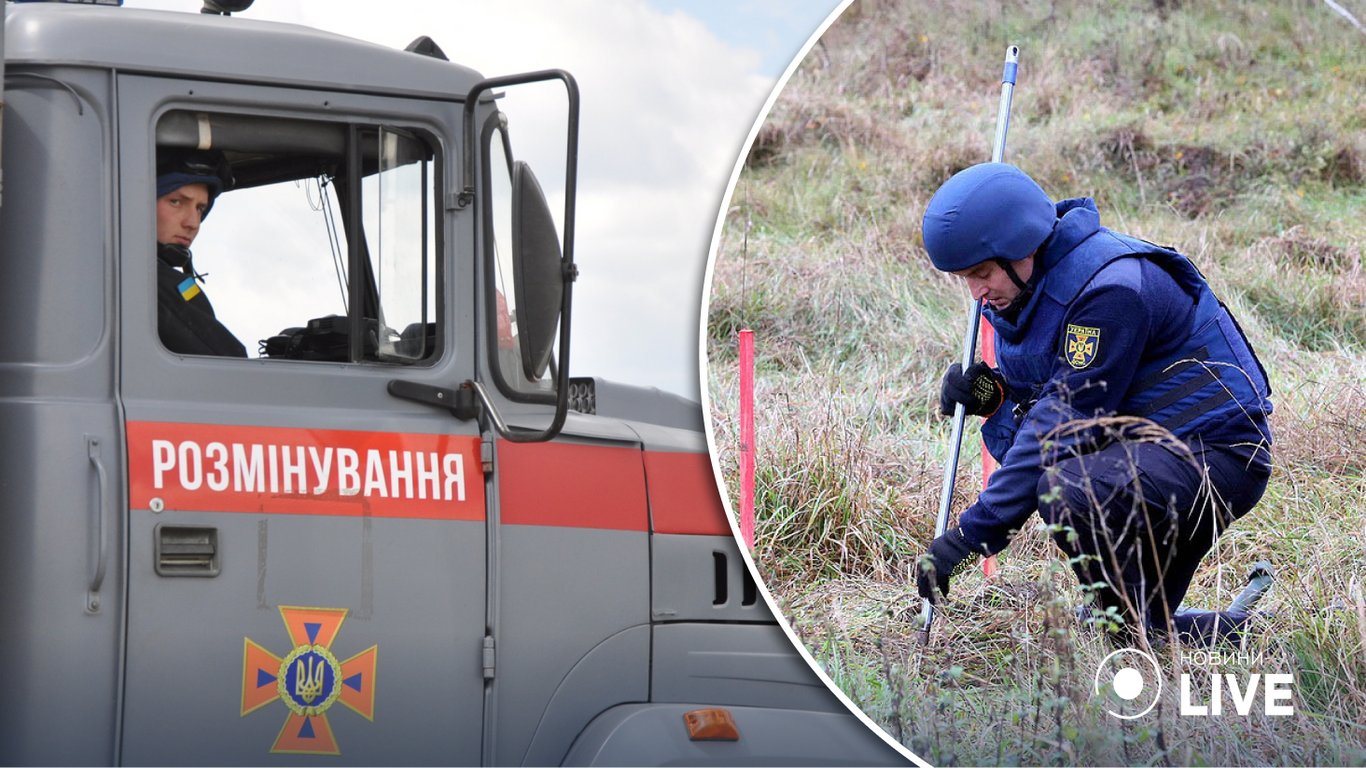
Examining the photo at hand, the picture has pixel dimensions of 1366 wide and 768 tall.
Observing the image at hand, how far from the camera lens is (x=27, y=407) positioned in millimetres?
2508

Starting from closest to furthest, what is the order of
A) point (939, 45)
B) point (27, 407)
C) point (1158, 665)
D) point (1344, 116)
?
point (27, 407), point (1158, 665), point (939, 45), point (1344, 116)

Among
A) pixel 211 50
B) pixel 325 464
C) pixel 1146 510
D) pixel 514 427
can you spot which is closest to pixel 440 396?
pixel 514 427

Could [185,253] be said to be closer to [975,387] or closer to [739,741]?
[739,741]

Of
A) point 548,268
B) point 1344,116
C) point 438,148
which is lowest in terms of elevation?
point 548,268

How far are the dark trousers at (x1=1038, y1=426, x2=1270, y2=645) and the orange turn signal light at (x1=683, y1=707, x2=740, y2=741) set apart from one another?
832 mm

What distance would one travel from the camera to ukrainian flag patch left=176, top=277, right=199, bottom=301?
2676mm

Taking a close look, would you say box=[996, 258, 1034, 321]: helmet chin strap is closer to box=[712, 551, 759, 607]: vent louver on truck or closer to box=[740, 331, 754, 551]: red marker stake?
box=[740, 331, 754, 551]: red marker stake

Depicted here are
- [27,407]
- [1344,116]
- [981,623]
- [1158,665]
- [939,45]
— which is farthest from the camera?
[1344,116]

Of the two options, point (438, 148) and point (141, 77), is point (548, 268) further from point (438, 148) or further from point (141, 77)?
point (141, 77)

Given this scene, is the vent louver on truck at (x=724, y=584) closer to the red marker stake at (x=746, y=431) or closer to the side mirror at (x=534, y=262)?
the red marker stake at (x=746, y=431)

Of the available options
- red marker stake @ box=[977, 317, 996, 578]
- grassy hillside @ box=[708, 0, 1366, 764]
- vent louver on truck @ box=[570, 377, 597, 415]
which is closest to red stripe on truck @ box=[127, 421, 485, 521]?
vent louver on truck @ box=[570, 377, 597, 415]

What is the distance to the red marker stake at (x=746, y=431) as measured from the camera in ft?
9.93

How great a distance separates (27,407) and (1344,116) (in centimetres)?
441

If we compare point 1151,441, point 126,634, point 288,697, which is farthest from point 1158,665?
point 126,634
